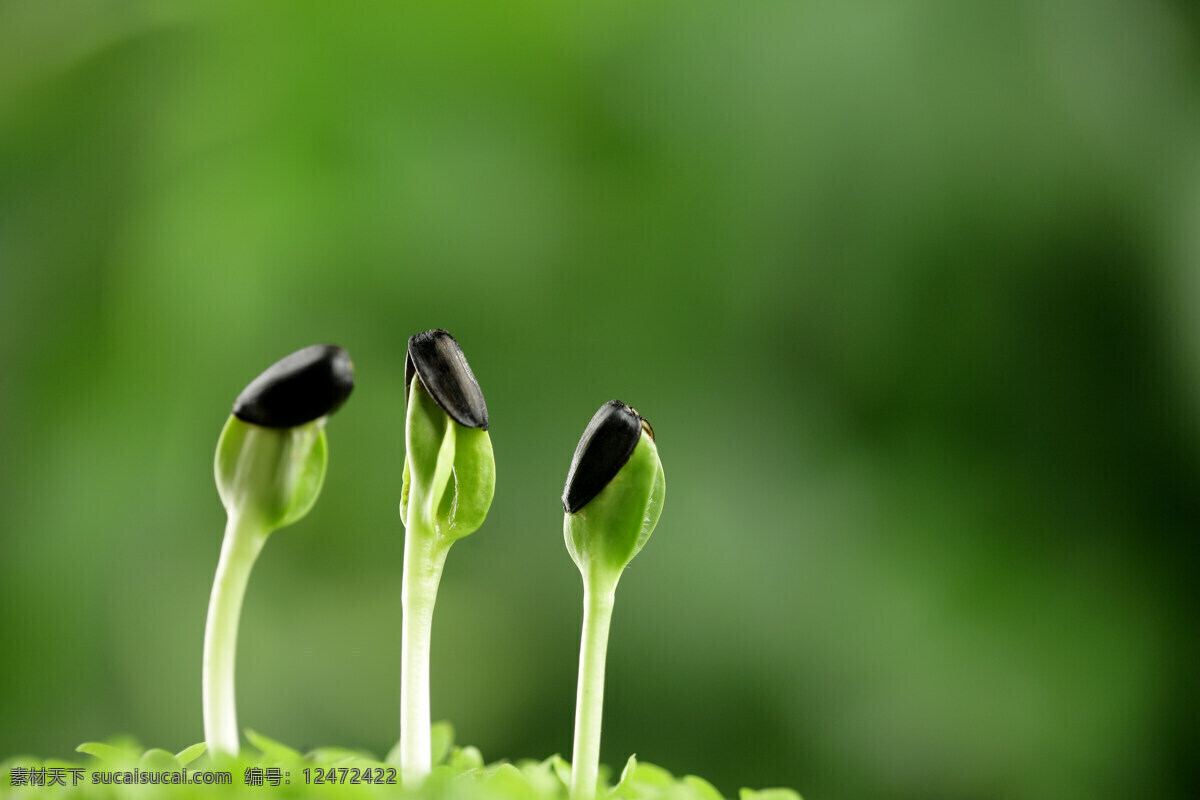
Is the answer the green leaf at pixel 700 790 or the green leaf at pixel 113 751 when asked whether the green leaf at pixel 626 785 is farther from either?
the green leaf at pixel 113 751

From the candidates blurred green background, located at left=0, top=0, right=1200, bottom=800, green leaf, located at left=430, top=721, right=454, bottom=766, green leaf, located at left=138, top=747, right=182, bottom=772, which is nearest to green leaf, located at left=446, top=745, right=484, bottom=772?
green leaf, located at left=430, top=721, right=454, bottom=766

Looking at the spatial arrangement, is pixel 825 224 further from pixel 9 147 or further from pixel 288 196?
pixel 9 147

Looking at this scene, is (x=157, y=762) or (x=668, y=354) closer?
(x=157, y=762)

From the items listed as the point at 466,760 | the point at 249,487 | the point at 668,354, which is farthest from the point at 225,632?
the point at 668,354

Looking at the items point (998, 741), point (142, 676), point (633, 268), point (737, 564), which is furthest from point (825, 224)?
point (142, 676)

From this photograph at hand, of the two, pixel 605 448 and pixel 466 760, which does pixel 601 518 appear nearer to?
pixel 605 448

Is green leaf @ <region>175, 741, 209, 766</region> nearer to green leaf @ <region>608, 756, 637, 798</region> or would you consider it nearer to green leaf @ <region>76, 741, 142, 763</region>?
green leaf @ <region>76, 741, 142, 763</region>
